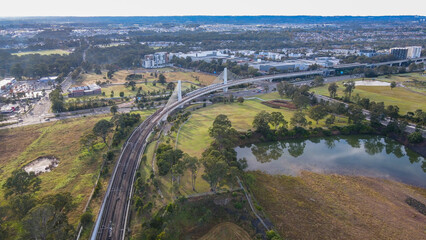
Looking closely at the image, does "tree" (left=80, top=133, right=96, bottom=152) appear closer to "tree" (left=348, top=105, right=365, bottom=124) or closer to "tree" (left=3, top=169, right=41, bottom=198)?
"tree" (left=3, top=169, right=41, bottom=198)

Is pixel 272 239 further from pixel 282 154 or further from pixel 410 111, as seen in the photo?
pixel 410 111

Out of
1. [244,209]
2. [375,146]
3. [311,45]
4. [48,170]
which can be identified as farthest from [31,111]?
[311,45]

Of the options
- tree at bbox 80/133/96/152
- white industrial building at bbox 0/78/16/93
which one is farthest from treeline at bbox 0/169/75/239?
white industrial building at bbox 0/78/16/93

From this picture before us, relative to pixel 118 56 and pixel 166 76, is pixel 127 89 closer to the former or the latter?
pixel 166 76

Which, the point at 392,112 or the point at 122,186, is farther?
the point at 392,112

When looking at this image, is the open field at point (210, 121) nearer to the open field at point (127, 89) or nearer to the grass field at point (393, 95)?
the grass field at point (393, 95)

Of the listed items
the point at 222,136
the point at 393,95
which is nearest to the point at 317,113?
the point at 222,136
